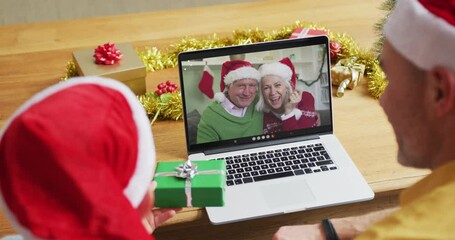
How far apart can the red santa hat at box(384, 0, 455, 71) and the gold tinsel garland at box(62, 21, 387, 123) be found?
602mm

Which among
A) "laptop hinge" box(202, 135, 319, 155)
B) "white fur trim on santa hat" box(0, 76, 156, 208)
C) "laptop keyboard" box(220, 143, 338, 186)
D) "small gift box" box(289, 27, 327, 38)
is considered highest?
"white fur trim on santa hat" box(0, 76, 156, 208)

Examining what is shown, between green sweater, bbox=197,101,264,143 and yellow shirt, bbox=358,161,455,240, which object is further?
green sweater, bbox=197,101,264,143

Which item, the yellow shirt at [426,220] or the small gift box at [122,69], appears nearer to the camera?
the yellow shirt at [426,220]

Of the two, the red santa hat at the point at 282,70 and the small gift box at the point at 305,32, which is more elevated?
the small gift box at the point at 305,32

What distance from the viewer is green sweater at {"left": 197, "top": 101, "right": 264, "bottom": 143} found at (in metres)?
1.39

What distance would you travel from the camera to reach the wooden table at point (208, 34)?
4.41 ft

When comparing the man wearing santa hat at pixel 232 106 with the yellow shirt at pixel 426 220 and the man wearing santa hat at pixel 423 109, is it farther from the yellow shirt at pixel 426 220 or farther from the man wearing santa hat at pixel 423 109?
the yellow shirt at pixel 426 220

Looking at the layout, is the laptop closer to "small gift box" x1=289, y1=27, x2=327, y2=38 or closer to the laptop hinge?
the laptop hinge

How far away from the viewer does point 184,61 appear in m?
1.36

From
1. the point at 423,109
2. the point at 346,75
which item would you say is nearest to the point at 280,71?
the point at 346,75

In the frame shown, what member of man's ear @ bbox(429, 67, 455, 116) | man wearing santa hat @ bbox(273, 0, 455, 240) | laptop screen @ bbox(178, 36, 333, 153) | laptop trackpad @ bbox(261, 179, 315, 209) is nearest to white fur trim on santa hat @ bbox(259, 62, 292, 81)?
laptop screen @ bbox(178, 36, 333, 153)

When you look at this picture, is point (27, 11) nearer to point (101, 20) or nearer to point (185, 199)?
point (101, 20)

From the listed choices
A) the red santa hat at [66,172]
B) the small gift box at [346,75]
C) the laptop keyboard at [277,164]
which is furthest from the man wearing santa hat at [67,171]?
the small gift box at [346,75]

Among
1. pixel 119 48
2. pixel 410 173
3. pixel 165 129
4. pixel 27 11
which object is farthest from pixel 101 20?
pixel 27 11
